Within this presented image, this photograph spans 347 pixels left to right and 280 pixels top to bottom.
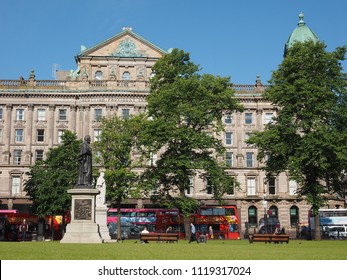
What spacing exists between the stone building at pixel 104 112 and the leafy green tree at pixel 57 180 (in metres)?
16.8

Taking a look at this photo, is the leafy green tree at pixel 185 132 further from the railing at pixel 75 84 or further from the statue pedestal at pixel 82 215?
the railing at pixel 75 84

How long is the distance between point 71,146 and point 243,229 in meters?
30.9

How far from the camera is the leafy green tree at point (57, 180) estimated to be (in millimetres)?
57375

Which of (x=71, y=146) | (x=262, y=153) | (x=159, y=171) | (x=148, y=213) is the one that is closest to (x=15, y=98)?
(x=71, y=146)

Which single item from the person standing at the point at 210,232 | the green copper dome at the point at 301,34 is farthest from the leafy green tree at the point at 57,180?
the green copper dome at the point at 301,34

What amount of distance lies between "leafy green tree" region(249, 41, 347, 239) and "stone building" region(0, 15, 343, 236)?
31.4m

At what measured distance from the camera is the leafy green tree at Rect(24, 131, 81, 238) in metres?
57.4

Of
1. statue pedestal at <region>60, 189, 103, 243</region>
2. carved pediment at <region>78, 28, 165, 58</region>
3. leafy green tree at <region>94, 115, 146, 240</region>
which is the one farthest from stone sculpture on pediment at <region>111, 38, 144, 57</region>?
statue pedestal at <region>60, 189, 103, 243</region>

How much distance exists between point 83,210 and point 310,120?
75.0 ft

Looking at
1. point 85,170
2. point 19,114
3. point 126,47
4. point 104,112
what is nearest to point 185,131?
point 85,170

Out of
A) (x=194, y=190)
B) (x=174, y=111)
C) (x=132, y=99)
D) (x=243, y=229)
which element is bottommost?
(x=243, y=229)

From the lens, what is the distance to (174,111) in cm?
4931

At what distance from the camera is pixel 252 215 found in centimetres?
7919

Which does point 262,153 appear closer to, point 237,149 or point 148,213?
point 148,213
